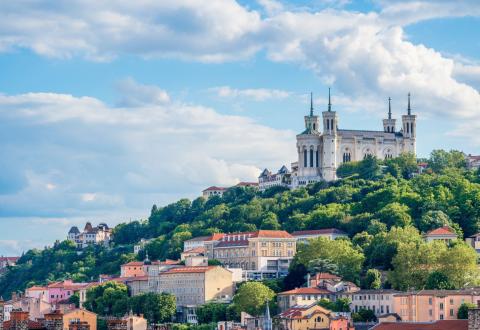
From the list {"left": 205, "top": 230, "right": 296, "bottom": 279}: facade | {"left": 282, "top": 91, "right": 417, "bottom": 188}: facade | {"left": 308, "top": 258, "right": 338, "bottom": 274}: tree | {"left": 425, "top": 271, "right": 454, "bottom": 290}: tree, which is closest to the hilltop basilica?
{"left": 282, "top": 91, "right": 417, "bottom": 188}: facade

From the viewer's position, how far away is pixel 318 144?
150 m

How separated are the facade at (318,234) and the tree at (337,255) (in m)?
10.8

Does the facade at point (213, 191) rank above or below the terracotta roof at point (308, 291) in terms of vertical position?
above

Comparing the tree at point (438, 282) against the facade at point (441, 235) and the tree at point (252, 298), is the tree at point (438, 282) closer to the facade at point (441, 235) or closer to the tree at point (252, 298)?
the tree at point (252, 298)

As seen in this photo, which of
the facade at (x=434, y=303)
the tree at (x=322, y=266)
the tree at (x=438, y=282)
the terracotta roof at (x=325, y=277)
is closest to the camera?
the facade at (x=434, y=303)

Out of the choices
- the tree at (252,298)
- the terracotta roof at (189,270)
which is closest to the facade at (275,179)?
the terracotta roof at (189,270)

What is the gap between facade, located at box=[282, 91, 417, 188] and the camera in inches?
5861

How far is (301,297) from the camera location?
318 ft

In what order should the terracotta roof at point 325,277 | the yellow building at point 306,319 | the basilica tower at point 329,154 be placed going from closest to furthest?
the yellow building at point 306,319
the terracotta roof at point 325,277
the basilica tower at point 329,154

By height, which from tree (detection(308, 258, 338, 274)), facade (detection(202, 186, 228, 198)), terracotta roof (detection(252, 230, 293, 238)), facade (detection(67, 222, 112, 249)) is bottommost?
tree (detection(308, 258, 338, 274))

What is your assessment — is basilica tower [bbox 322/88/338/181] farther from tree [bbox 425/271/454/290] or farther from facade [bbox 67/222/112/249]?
tree [bbox 425/271/454/290]

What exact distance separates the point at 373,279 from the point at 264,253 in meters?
21.8

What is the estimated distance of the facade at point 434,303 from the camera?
83.8 metres

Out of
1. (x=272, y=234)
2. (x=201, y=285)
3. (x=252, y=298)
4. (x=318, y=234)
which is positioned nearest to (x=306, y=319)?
(x=252, y=298)
